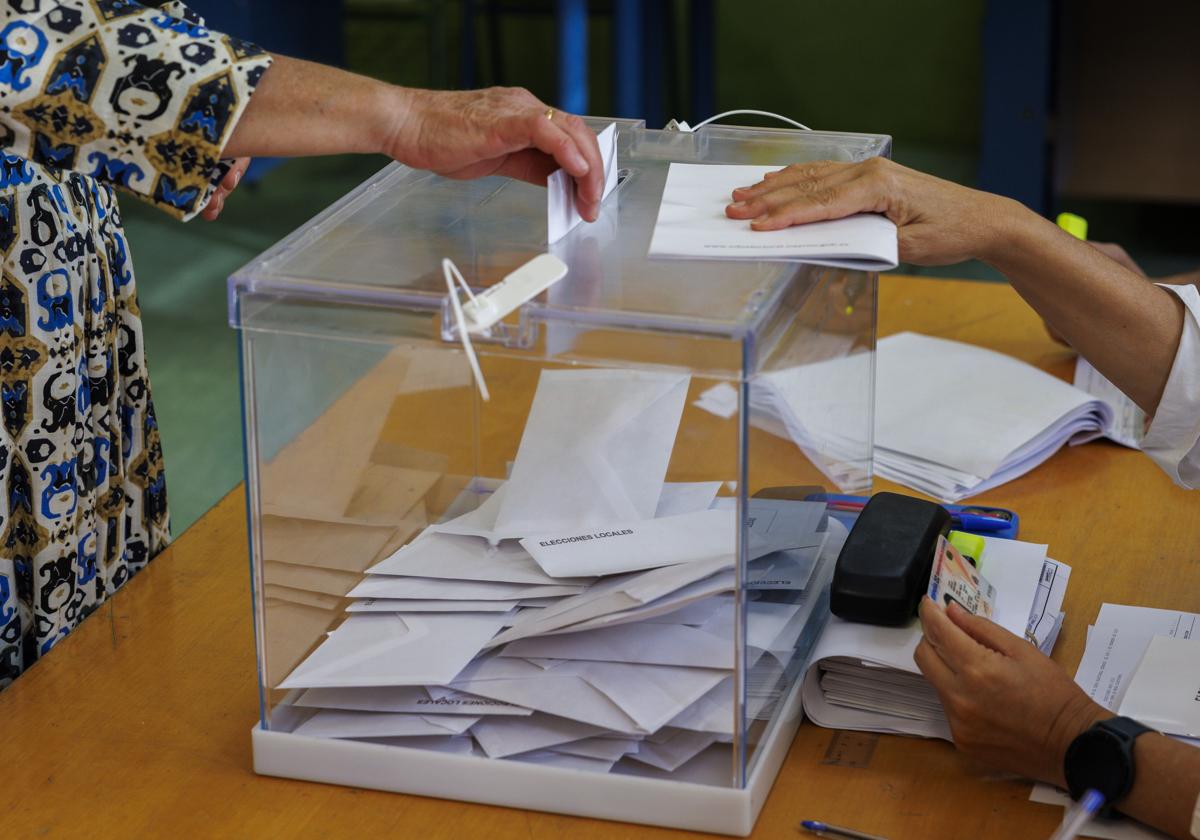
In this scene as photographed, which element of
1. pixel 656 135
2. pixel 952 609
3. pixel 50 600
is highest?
pixel 656 135

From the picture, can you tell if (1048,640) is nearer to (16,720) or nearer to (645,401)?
(645,401)

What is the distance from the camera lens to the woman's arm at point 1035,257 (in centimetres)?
106

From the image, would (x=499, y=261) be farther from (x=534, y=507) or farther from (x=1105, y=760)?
(x=1105, y=760)

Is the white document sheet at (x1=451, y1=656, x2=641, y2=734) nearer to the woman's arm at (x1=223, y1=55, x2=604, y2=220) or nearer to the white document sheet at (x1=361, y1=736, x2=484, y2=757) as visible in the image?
the white document sheet at (x1=361, y1=736, x2=484, y2=757)

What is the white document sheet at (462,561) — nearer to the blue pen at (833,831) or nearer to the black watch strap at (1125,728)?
the blue pen at (833,831)

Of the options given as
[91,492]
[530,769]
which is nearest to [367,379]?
[530,769]

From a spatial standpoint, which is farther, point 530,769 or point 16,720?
point 16,720

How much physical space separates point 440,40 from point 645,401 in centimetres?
401

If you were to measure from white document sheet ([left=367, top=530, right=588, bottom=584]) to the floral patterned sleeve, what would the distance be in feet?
1.02

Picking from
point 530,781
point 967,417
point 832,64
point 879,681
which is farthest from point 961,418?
point 832,64

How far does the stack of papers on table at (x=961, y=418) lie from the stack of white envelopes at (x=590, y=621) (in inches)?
7.4

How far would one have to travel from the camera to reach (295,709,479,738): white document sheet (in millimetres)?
929

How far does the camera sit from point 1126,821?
35.0 inches

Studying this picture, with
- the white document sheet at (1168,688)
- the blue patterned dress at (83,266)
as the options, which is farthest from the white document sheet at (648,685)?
the blue patterned dress at (83,266)
